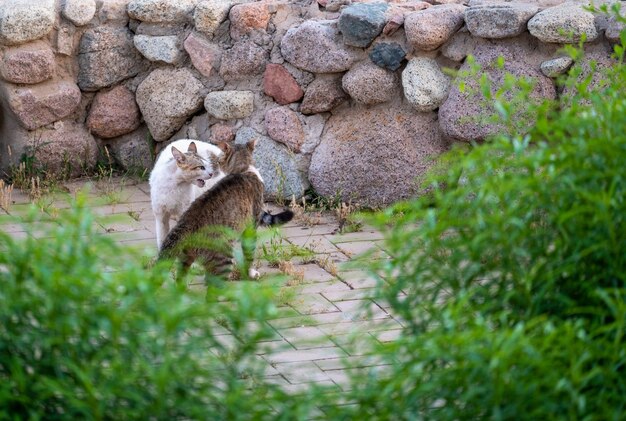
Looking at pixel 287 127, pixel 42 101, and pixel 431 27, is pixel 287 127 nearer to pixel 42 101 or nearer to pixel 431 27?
pixel 431 27

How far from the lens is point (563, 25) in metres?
5.99

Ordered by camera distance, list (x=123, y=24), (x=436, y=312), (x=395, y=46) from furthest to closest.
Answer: (x=123, y=24)
(x=395, y=46)
(x=436, y=312)

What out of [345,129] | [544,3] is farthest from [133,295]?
[544,3]

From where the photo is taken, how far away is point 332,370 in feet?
14.8

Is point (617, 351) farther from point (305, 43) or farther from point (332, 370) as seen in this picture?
point (305, 43)

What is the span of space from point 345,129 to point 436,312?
13.1ft

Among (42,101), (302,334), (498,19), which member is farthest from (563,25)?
(42,101)

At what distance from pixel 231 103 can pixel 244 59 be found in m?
0.29

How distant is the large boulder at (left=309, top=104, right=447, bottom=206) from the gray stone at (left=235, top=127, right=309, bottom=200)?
13 cm

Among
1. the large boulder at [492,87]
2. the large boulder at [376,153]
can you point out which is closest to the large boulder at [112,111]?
the large boulder at [376,153]

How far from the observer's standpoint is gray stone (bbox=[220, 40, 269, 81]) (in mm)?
6816

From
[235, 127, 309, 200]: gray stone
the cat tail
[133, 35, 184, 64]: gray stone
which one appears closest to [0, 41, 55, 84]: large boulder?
[133, 35, 184, 64]: gray stone

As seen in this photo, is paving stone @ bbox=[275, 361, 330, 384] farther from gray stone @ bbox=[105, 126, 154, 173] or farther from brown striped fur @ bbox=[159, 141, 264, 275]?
gray stone @ bbox=[105, 126, 154, 173]

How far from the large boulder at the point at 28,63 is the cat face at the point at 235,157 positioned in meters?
1.62
